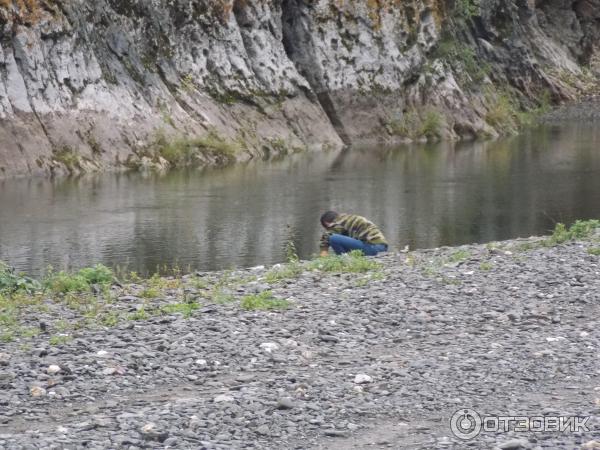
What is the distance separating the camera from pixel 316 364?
1338cm

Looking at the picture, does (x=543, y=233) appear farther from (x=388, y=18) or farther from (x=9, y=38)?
(x=388, y=18)

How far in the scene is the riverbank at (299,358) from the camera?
1088 cm

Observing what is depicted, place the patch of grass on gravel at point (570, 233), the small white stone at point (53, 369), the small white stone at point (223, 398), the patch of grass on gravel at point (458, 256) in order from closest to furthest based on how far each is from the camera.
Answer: the small white stone at point (223, 398)
the small white stone at point (53, 369)
the patch of grass on gravel at point (458, 256)
the patch of grass on gravel at point (570, 233)

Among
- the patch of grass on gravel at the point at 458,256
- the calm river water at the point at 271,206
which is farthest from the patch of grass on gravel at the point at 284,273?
the calm river water at the point at 271,206

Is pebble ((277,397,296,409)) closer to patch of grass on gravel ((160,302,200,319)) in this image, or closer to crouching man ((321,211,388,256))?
patch of grass on gravel ((160,302,200,319))

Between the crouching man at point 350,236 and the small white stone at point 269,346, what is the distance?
9.41m

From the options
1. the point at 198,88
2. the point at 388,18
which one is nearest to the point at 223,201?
the point at 198,88

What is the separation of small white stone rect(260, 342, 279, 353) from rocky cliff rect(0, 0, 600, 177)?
3628cm

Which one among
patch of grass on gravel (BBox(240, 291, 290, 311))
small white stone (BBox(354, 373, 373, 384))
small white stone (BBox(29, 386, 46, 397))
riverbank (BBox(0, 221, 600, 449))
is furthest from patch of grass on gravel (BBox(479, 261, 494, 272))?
small white stone (BBox(29, 386, 46, 397))

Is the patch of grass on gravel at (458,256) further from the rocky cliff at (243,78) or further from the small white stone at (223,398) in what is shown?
the rocky cliff at (243,78)

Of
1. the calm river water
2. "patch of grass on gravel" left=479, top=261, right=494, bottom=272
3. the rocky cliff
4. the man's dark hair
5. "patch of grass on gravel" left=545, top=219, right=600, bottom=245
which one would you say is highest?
the rocky cliff

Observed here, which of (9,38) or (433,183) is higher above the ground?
(9,38)

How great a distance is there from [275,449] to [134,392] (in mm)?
2513

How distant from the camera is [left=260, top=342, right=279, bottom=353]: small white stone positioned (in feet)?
45.5
